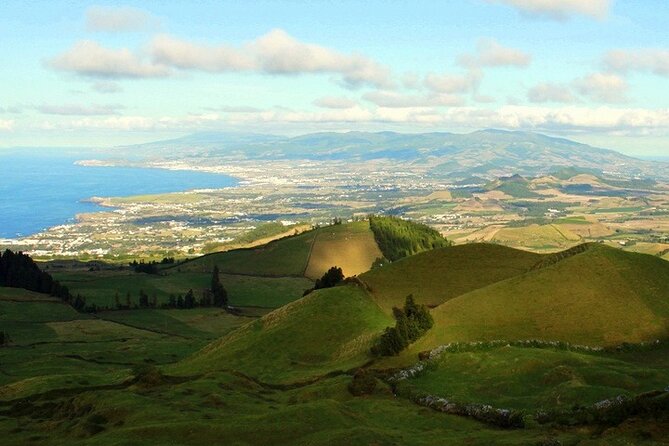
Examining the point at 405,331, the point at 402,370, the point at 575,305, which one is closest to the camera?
the point at 402,370

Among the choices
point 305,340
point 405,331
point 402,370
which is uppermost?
point 405,331

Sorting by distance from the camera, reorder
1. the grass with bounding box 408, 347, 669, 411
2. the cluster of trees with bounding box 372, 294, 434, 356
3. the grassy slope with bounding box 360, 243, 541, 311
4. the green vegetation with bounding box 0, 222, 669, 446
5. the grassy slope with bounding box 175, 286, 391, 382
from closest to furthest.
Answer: the green vegetation with bounding box 0, 222, 669, 446, the grass with bounding box 408, 347, 669, 411, the cluster of trees with bounding box 372, 294, 434, 356, the grassy slope with bounding box 175, 286, 391, 382, the grassy slope with bounding box 360, 243, 541, 311

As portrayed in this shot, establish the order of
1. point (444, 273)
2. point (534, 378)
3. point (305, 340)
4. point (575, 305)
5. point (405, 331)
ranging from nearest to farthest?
point (534, 378), point (405, 331), point (575, 305), point (305, 340), point (444, 273)

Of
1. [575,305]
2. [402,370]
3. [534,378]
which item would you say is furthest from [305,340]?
[534,378]

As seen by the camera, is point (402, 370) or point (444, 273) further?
point (444, 273)

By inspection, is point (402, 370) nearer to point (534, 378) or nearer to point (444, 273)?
point (534, 378)

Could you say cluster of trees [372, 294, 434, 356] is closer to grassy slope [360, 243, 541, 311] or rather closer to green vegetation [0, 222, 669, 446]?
green vegetation [0, 222, 669, 446]

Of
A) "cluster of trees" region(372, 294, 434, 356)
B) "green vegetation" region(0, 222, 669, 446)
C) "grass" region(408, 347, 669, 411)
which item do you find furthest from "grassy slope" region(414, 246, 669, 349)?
"grass" region(408, 347, 669, 411)

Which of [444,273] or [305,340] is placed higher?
[444,273]
